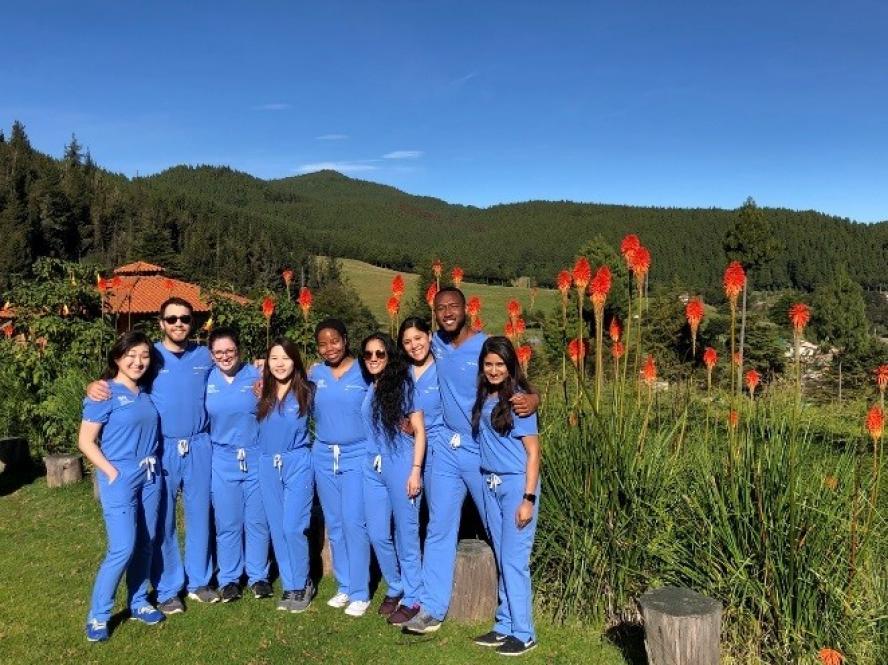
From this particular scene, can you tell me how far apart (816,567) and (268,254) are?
9144cm

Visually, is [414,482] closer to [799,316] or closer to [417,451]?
[417,451]

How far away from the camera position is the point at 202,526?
14.7ft

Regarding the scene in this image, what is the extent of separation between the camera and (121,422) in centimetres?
392

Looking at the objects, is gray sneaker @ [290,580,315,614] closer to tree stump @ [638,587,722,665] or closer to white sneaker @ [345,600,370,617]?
white sneaker @ [345,600,370,617]

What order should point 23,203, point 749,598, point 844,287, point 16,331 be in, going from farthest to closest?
point 23,203, point 844,287, point 16,331, point 749,598

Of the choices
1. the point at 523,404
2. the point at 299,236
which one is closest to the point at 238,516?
the point at 523,404

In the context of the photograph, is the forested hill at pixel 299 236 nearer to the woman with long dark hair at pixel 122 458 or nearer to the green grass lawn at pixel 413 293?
the green grass lawn at pixel 413 293

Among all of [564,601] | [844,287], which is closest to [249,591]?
[564,601]

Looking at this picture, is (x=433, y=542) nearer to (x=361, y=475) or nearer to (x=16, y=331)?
(x=361, y=475)

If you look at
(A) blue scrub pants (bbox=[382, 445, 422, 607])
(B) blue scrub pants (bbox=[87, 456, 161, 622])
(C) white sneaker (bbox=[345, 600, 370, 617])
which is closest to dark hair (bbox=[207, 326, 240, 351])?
(B) blue scrub pants (bbox=[87, 456, 161, 622])

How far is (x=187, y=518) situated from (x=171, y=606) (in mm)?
587

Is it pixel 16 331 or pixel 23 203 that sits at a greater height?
pixel 23 203

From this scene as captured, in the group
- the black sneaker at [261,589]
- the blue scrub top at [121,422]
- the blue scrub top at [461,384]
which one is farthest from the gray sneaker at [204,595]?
the blue scrub top at [461,384]

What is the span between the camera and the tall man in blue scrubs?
12.9 ft
